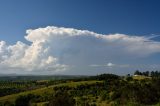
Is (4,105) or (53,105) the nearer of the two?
(53,105)

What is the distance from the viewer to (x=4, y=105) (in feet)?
508

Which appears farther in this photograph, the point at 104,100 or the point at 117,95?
the point at 104,100

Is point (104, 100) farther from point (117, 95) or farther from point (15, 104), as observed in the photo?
point (15, 104)

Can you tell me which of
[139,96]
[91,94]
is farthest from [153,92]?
[91,94]

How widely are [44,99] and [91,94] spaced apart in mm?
27259

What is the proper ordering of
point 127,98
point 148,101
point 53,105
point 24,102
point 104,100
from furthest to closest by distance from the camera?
point 24,102 → point 104,100 → point 127,98 → point 148,101 → point 53,105

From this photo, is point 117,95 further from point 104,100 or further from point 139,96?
point 139,96

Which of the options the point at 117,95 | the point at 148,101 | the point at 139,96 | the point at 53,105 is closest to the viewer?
the point at 53,105

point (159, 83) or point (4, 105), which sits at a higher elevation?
point (159, 83)

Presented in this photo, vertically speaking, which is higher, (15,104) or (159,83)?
(159,83)

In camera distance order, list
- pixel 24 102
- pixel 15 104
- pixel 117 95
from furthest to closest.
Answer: pixel 24 102
pixel 15 104
pixel 117 95

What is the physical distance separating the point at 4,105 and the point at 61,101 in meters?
97.8

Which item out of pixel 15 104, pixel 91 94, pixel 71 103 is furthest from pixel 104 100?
pixel 71 103

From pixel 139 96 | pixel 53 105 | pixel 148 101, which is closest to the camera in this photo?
pixel 53 105
